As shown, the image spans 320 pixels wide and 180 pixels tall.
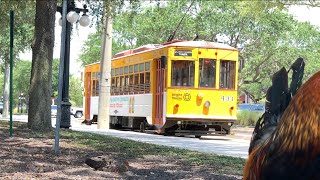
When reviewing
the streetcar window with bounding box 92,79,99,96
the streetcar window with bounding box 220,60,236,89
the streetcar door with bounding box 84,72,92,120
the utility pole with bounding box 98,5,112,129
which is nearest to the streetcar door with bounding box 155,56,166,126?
the streetcar window with bounding box 220,60,236,89

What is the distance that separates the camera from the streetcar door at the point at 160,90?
1902 centimetres

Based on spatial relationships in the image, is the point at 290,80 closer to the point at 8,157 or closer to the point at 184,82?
the point at 8,157

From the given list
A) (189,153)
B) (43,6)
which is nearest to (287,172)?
(189,153)

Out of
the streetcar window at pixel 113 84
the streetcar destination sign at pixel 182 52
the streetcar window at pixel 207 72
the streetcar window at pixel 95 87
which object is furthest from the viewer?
the streetcar window at pixel 95 87

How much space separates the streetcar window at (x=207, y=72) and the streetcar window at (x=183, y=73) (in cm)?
35

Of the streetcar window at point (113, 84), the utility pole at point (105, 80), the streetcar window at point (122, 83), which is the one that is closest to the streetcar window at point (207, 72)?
the utility pole at point (105, 80)

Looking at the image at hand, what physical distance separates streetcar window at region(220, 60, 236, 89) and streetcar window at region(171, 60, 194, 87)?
113 centimetres

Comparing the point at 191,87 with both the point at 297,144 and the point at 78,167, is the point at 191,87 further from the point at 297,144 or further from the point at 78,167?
the point at 297,144

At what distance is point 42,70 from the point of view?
1442 cm

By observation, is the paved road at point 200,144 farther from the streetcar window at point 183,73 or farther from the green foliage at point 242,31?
the green foliage at point 242,31

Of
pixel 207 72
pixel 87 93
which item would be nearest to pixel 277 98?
pixel 207 72

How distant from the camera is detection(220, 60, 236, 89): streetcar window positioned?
19.1 m

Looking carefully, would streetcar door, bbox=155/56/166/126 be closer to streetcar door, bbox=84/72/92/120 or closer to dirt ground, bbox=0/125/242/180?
streetcar door, bbox=84/72/92/120

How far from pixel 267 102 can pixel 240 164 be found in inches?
234
